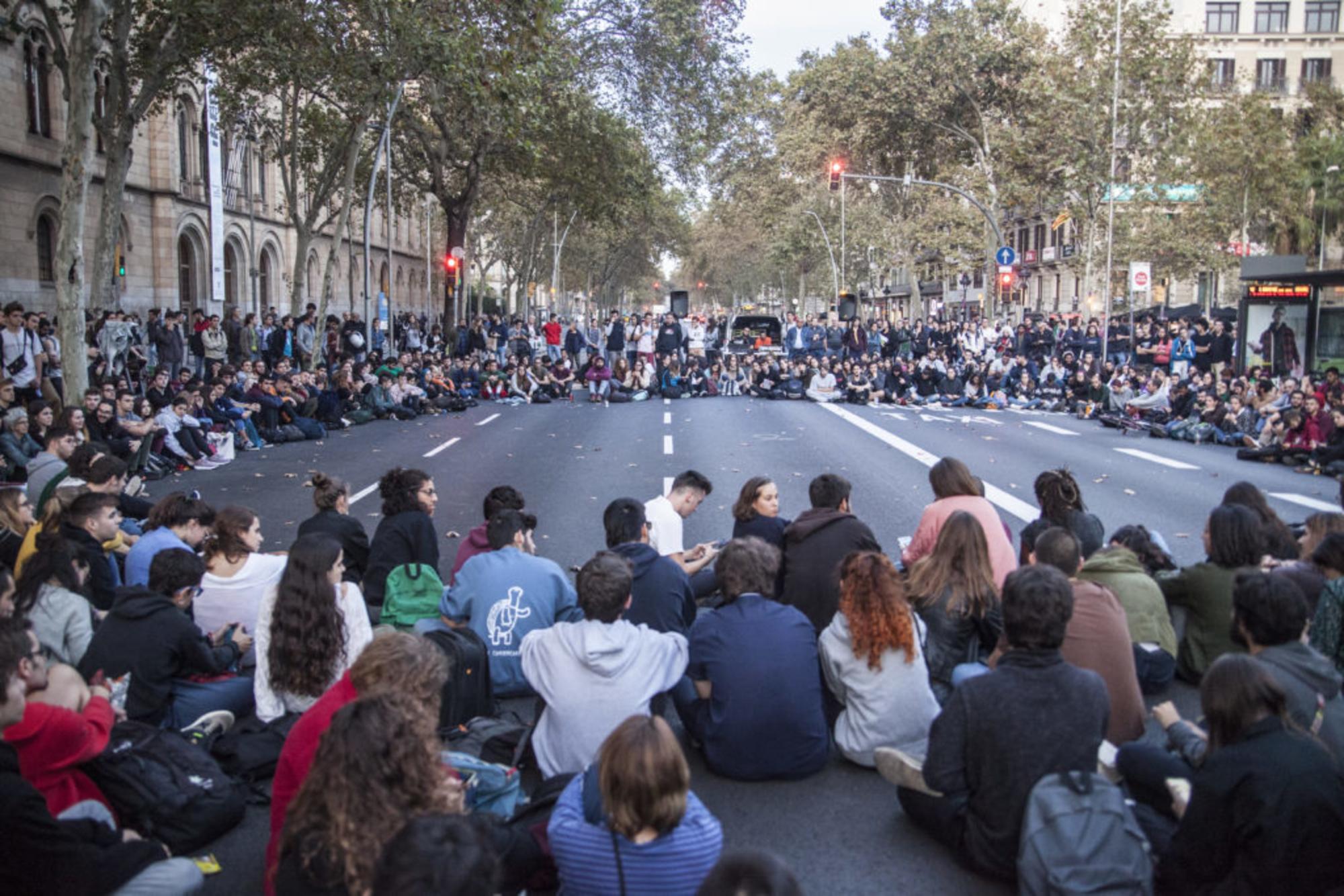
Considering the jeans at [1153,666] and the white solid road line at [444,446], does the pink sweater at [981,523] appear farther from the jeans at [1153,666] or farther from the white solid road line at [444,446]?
the white solid road line at [444,446]

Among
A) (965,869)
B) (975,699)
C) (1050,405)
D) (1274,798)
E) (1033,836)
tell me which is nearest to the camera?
(1274,798)

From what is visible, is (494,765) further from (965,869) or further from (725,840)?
(965,869)

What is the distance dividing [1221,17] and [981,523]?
75.9m

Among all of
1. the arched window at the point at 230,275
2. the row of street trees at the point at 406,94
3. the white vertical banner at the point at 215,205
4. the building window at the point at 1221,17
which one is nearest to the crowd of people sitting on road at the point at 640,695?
the row of street trees at the point at 406,94

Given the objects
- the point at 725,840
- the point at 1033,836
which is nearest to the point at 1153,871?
the point at 1033,836

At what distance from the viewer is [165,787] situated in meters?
4.62

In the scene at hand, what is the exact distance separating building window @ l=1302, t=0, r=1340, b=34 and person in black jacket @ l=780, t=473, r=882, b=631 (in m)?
76.4

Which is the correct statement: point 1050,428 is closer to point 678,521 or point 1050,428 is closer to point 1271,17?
point 678,521

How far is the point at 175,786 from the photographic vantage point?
15.3 ft

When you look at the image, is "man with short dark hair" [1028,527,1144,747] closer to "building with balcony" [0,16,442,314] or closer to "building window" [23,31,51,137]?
"building with balcony" [0,16,442,314]

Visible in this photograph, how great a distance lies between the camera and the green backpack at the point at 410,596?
22.0ft

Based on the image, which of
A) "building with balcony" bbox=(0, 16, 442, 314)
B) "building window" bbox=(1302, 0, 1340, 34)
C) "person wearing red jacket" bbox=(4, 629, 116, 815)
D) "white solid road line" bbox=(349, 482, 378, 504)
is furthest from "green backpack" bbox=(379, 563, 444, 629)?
"building window" bbox=(1302, 0, 1340, 34)

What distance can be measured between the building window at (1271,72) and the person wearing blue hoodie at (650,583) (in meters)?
75.0

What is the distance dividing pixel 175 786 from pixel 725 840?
7.34 feet
